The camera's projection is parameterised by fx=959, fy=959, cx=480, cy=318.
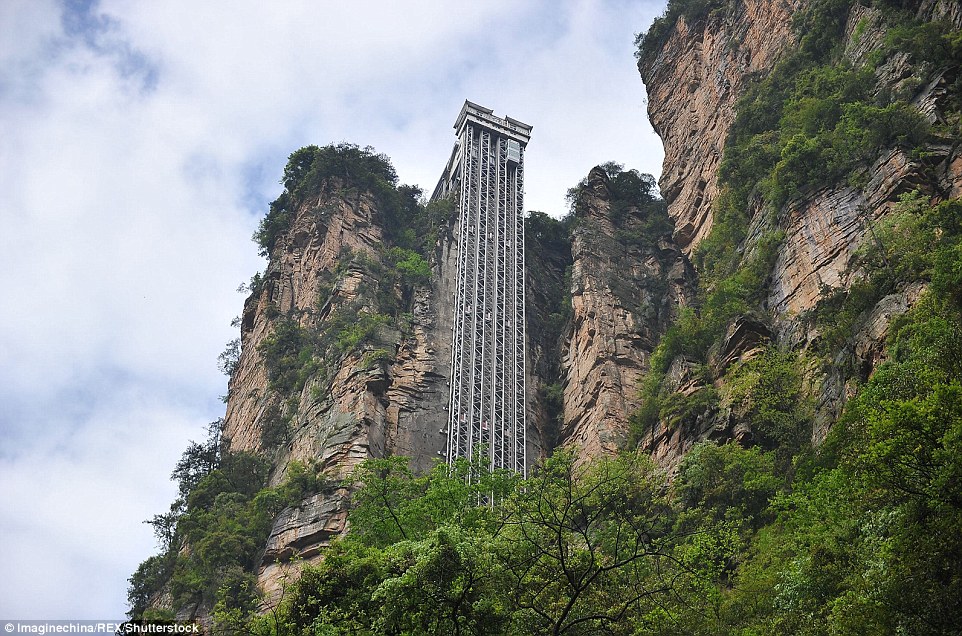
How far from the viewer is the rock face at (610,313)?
116 ft

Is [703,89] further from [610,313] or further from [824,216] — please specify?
[824,216]

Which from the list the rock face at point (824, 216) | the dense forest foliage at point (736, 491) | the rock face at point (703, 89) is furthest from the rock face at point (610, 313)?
the dense forest foliage at point (736, 491)

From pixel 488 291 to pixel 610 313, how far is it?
5.09 metres

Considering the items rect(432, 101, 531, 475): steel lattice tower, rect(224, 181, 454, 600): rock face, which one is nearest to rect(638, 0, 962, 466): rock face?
rect(432, 101, 531, 475): steel lattice tower

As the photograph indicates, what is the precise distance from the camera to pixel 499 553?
13.9m

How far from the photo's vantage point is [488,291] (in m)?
39.7

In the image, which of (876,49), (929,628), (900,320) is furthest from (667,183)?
(929,628)

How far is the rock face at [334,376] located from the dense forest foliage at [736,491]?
970mm

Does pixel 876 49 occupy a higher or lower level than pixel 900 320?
higher

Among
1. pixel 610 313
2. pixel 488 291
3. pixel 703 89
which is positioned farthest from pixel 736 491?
pixel 703 89

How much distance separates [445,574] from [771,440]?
13.0 metres

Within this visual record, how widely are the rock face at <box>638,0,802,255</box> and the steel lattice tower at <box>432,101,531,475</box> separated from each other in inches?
264

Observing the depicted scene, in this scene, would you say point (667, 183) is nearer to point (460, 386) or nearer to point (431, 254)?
point (431, 254)

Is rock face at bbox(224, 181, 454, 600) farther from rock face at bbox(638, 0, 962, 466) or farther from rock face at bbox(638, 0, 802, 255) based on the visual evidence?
rock face at bbox(638, 0, 802, 255)
